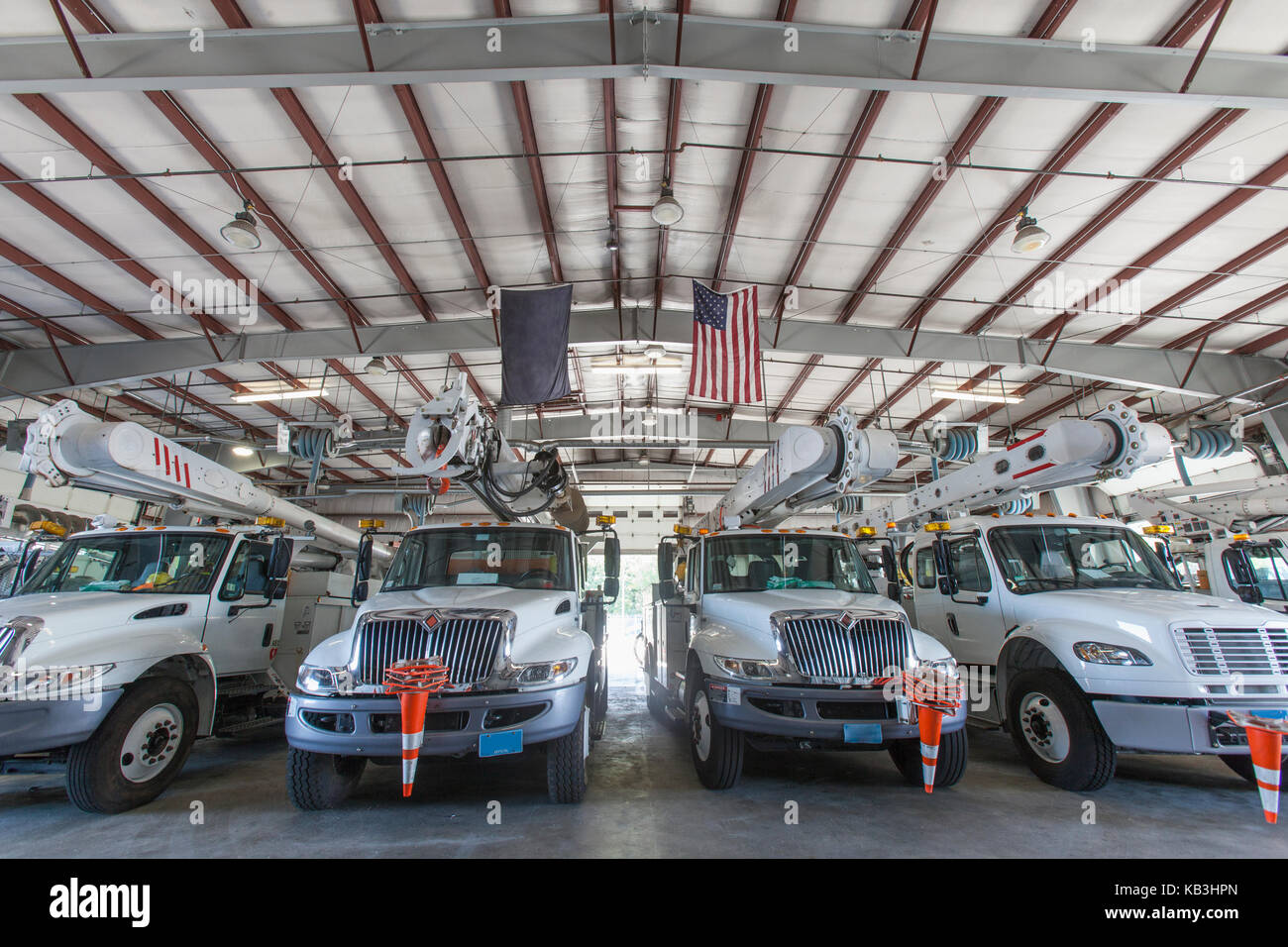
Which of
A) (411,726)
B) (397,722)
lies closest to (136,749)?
(397,722)

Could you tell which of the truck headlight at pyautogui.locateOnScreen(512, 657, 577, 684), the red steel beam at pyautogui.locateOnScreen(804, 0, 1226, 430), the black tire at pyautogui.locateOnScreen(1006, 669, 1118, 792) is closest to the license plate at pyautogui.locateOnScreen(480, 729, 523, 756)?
the truck headlight at pyautogui.locateOnScreen(512, 657, 577, 684)

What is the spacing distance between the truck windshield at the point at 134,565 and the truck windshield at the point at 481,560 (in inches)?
85.9

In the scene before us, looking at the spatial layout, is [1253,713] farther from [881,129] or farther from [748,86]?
[748,86]

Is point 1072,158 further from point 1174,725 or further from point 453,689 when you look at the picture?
point 453,689

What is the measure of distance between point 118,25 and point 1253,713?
12.0 m

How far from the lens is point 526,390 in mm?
9133

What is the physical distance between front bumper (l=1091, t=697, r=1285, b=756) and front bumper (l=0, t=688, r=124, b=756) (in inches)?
292

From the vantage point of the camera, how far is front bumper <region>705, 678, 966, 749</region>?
3.92m

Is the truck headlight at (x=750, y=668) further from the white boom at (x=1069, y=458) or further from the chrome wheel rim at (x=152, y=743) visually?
the chrome wheel rim at (x=152, y=743)

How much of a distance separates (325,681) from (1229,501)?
1340 centimetres

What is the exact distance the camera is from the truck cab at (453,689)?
3.61 m

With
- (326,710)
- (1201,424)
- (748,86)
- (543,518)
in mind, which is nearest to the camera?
(326,710)

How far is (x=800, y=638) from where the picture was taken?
13.9 ft

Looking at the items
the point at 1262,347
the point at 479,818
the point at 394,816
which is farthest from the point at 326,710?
the point at 1262,347
